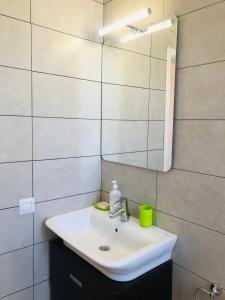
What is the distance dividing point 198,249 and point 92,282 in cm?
55

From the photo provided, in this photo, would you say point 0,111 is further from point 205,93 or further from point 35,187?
point 205,93

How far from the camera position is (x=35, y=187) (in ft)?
5.09

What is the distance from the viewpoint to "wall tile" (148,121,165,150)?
143 centimetres

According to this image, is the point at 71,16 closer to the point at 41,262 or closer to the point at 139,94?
the point at 139,94

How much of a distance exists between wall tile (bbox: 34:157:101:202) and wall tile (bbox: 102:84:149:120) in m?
0.36

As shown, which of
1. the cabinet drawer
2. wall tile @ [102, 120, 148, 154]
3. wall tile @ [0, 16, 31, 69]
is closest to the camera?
the cabinet drawer

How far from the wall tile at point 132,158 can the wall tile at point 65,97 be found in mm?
320

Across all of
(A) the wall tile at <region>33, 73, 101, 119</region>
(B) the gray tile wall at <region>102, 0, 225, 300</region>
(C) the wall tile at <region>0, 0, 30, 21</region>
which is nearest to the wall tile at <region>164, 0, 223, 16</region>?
(B) the gray tile wall at <region>102, 0, 225, 300</region>

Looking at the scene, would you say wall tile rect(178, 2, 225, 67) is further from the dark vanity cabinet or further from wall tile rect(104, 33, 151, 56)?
the dark vanity cabinet

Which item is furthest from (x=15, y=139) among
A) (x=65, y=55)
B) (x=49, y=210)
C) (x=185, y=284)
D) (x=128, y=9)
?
(x=185, y=284)

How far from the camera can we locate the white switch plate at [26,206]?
4.93 feet

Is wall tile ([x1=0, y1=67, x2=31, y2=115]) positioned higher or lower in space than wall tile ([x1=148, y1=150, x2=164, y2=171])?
higher

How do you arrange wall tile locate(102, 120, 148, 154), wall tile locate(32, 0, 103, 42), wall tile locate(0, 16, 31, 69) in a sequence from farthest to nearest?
wall tile locate(102, 120, 148, 154)
wall tile locate(32, 0, 103, 42)
wall tile locate(0, 16, 31, 69)

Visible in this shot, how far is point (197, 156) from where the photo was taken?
Answer: 126 cm
